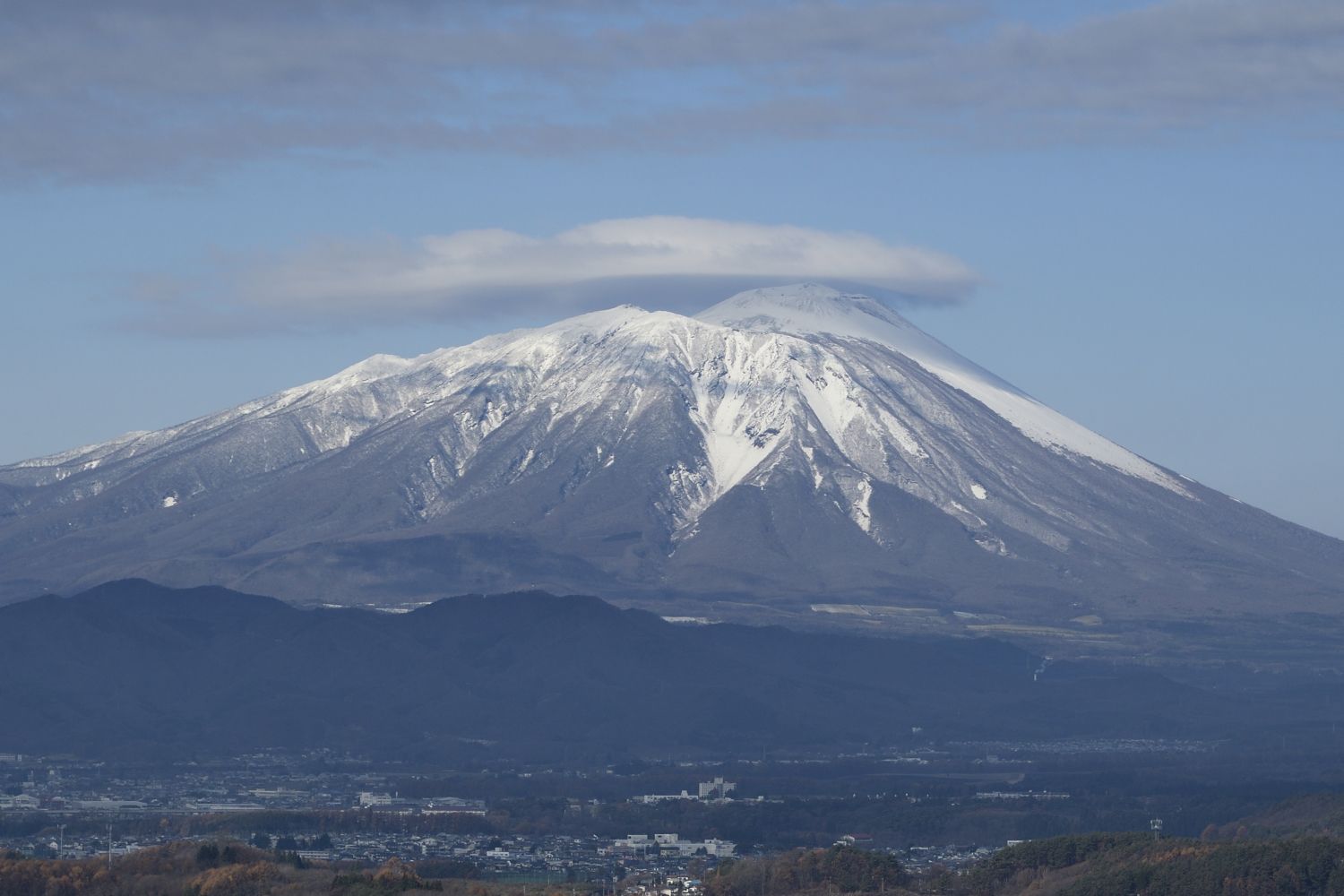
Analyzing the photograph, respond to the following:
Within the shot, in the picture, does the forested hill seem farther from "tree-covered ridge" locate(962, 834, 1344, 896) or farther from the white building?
"tree-covered ridge" locate(962, 834, 1344, 896)

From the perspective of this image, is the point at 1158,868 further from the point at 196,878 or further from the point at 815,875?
the point at 196,878

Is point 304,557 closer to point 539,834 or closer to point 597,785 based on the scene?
point 597,785

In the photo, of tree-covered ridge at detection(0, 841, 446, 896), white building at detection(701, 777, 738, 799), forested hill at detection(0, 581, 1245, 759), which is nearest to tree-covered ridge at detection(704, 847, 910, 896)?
tree-covered ridge at detection(0, 841, 446, 896)

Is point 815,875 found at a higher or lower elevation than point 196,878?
lower

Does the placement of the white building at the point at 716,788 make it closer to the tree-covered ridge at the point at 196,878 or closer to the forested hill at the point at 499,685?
the forested hill at the point at 499,685

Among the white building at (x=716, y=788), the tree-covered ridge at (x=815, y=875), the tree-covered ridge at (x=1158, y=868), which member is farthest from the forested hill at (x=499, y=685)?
the tree-covered ridge at (x=1158, y=868)

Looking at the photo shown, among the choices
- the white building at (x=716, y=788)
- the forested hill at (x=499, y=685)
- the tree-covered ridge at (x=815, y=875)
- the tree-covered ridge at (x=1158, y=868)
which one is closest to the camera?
the tree-covered ridge at (x=1158, y=868)

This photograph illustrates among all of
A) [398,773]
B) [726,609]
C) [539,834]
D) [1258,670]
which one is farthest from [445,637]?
[539,834]

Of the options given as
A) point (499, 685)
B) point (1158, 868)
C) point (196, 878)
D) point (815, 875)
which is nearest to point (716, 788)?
point (815, 875)
